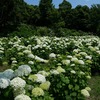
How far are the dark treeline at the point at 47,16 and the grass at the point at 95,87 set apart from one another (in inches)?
960

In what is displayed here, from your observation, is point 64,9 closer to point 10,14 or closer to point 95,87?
point 10,14

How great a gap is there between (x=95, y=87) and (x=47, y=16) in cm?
3631

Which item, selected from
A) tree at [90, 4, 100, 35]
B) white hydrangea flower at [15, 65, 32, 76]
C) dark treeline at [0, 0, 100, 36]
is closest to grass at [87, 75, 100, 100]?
white hydrangea flower at [15, 65, 32, 76]

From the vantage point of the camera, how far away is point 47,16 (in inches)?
1762

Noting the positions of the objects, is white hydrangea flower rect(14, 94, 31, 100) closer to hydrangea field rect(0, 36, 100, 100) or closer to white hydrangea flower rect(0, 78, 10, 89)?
hydrangea field rect(0, 36, 100, 100)

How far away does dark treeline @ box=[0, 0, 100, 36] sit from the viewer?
35312 mm

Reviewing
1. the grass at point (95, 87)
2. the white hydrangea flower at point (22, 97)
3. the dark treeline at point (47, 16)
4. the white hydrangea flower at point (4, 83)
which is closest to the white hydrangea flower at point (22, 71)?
the white hydrangea flower at point (4, 83)

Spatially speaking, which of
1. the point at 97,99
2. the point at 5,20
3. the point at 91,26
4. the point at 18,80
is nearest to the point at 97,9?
the point at 91,26

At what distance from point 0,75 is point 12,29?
29.6 meters

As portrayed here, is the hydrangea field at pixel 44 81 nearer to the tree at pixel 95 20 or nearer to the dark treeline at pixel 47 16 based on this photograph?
the dark treeline at pixel 47 16

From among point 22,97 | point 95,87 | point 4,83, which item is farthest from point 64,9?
point 22,97

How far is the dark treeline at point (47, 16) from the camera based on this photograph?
116 ft

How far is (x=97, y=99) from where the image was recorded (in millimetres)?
7734

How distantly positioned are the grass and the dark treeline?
80.0ft
